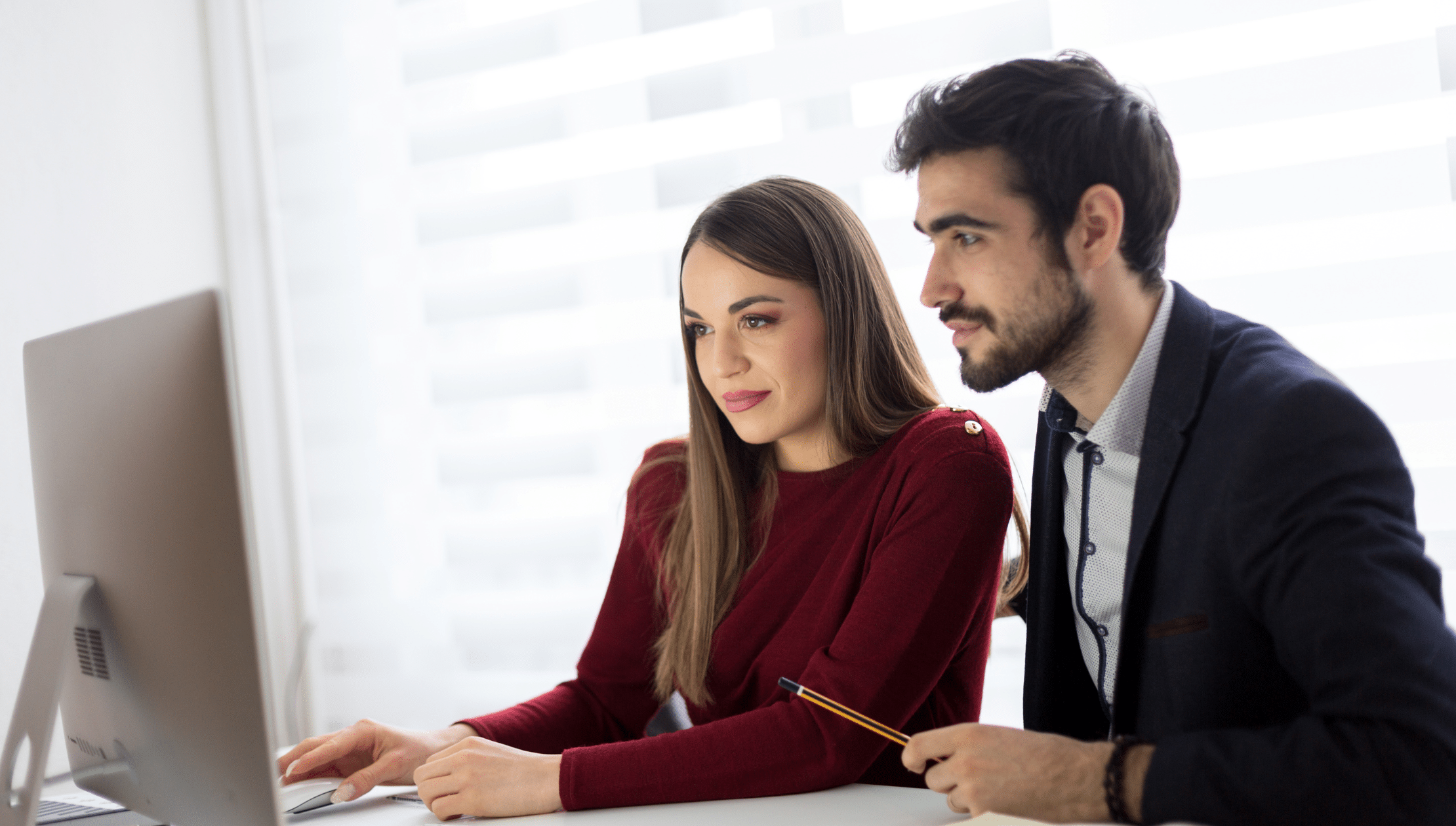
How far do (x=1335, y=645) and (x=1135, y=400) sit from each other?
1.24ft

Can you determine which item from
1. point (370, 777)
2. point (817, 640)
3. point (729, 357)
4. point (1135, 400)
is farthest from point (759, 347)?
point (370, 777)

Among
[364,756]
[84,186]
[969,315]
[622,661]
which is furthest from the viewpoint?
[84,186]

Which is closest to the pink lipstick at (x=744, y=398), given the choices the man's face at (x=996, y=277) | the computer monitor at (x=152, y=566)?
the man's face at (x=996, y=277)

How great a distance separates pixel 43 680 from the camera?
0.99 m

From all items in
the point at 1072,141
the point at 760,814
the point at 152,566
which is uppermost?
the point at 1072,141

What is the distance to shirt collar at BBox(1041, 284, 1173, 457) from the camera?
113 centimetres

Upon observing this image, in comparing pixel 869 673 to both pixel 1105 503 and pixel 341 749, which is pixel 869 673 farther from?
pixel 341 749

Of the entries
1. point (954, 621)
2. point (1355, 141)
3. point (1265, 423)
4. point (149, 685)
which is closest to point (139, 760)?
point (149, 685)

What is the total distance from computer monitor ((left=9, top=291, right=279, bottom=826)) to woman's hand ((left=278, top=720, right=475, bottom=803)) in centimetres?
25

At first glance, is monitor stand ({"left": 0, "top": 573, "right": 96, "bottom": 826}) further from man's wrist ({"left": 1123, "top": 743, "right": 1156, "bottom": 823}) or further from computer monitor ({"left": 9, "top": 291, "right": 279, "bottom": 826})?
man's wrist ({"left": 1123, "top": 743, "right": 1156, "bottom": 823})

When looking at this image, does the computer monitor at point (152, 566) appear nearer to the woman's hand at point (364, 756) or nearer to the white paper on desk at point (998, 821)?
the woman's hand at point (364, 756)

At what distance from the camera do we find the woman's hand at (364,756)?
124 centimetres

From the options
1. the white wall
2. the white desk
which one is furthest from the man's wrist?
the white wall

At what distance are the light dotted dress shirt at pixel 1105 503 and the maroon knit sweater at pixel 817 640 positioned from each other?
92 millimetres
